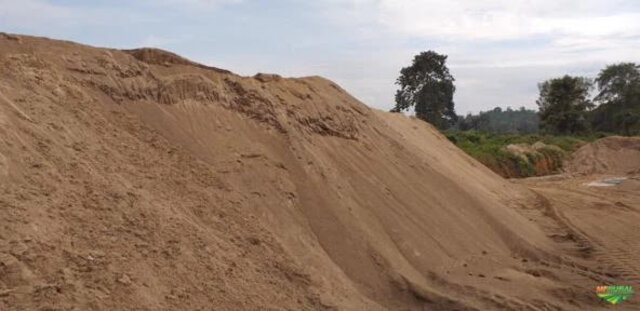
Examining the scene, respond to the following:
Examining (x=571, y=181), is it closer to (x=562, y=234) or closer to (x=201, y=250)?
(x=562, y=234)

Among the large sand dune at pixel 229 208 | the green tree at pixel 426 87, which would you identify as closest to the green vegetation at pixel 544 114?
the green tree at pixel 426 87

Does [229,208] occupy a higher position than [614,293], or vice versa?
[229,208]

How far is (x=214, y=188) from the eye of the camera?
5.87 metres

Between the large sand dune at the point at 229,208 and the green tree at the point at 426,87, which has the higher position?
the green tree at the point at 426,87

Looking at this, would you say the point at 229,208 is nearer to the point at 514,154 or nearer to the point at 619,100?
the point at 514,154

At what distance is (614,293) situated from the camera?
711cm

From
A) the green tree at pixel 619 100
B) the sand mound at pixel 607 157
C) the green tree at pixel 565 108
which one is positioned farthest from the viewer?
the green tree at pixel 619 100

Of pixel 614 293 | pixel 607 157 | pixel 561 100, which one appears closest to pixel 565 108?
pixel 561 100

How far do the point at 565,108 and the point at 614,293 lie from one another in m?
26.7

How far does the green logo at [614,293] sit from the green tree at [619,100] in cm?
3016

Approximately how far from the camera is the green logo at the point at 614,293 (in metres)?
6.89

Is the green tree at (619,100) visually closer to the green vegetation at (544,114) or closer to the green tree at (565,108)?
the green vegetation at (544,114)

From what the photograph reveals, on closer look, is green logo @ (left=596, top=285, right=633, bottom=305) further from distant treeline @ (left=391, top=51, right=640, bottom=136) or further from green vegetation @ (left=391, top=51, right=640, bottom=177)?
distant treeline @ (left=391, top=51, right=640, bottom=136)

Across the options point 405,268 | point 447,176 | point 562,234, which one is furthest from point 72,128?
point 562,234
